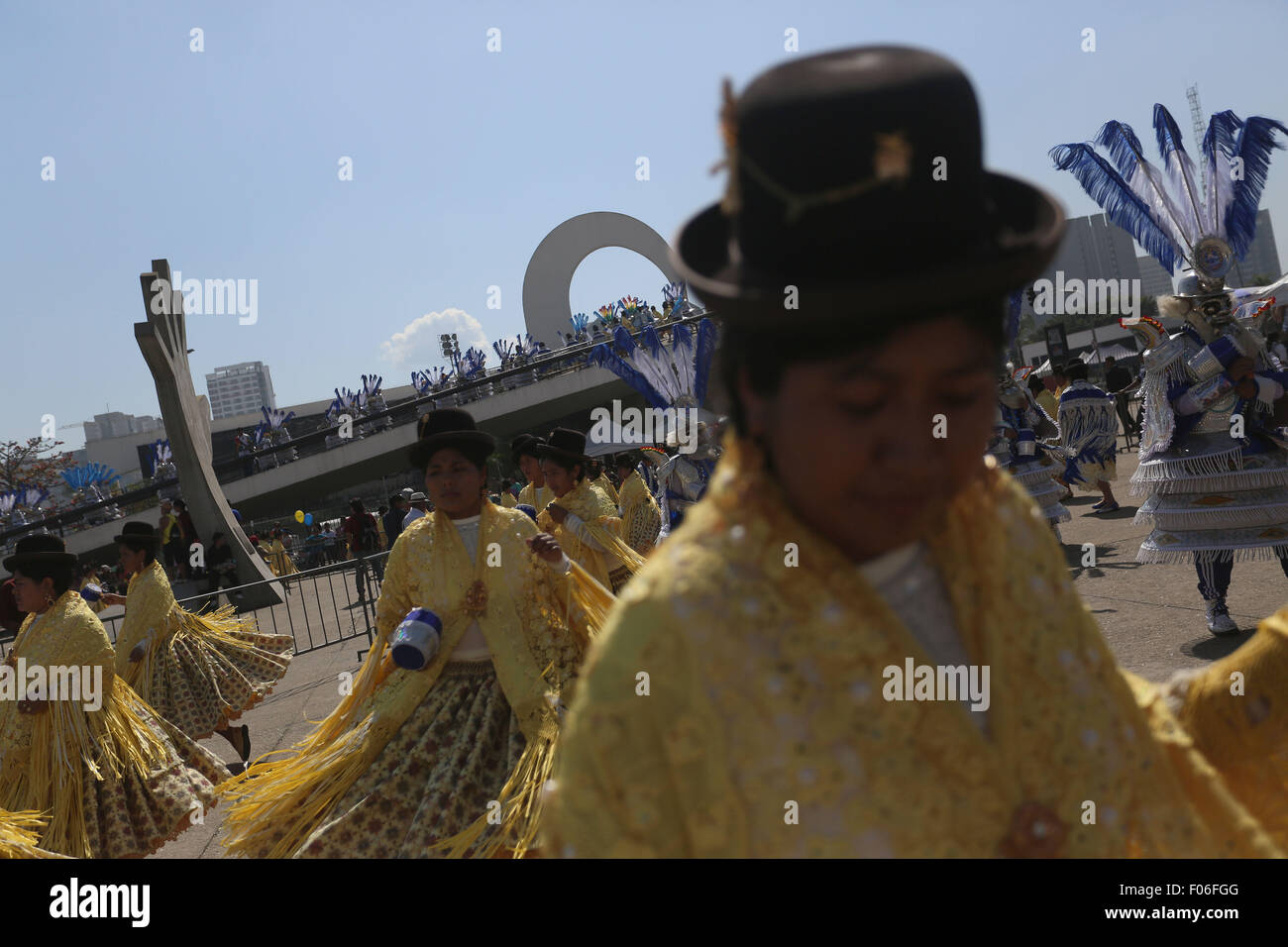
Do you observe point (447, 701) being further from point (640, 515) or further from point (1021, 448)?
point (1021, 448)

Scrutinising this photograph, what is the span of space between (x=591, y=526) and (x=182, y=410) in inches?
559

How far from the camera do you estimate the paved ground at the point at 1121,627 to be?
6062 mm

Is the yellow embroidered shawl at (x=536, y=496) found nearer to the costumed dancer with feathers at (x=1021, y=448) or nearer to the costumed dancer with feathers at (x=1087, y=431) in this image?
the costumed dancer with feathers at (x=1021, y=448)

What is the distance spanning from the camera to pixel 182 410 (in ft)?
61.2

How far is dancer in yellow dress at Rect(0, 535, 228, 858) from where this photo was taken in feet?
16.5

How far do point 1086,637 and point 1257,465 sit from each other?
579cm

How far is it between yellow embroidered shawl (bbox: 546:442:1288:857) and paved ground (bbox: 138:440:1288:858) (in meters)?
4.00

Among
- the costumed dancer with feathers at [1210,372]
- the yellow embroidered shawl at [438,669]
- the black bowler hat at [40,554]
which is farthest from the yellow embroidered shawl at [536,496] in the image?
the yellow embroidered shawl at [438,669]

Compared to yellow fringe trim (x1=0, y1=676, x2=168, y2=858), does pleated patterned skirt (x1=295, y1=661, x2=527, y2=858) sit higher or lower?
higher

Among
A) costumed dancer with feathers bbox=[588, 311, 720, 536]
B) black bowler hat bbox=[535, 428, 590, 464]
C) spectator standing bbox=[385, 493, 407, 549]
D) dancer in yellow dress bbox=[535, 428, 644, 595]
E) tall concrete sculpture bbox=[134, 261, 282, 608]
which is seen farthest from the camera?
tall concrete sculpture bbox=[134, 261, 282, 608]

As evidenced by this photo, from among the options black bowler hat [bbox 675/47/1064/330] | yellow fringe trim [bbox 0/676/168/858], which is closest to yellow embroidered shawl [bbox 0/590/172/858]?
yellow fringe trim [bbox 0/676/168/858]

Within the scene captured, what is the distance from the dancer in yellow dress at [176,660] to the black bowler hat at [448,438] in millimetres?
3712

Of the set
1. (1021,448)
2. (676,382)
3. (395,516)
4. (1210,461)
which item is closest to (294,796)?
(676,382)

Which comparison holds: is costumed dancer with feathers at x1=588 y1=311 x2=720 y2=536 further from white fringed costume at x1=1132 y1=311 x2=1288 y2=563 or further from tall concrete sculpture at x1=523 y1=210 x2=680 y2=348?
tall concrete sculpture at x1=523 y1=210 x2=680 y2=348
